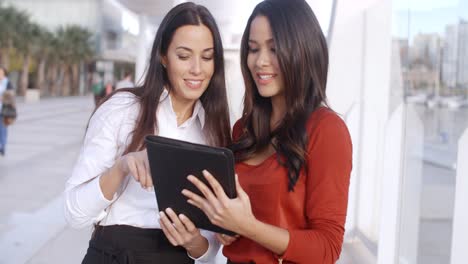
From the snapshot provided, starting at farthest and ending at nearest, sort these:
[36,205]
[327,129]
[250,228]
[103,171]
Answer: [36,205]
[103,171]
[327,129]
[250,228]

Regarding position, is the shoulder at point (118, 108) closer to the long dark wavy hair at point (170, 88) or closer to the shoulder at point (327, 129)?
the long dark wavy hair at point (170, 88)

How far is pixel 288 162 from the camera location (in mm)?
1666

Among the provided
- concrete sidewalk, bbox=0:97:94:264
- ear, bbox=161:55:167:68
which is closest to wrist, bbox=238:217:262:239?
ear, bbox=161:55:167:68

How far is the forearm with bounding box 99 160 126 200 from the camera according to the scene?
182 centimetres

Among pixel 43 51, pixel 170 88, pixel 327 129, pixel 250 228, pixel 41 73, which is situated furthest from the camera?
pixel 41 73

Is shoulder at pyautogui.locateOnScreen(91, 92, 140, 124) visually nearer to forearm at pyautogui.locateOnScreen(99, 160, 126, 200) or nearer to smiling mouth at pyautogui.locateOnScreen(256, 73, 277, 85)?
forearm at pyautogui.locateOnScreen(99, 160, 126, 200)

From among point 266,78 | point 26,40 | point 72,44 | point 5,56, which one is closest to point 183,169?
point 266,78

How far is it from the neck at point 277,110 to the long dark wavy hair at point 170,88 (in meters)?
0.26

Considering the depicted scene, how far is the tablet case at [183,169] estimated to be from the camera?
1466 mm

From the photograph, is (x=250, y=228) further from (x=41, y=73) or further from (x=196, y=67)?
(x=41, y=73)

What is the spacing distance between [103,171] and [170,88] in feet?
1.37

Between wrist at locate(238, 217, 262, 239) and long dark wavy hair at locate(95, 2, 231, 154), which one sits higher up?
long dark wavy hair at locate(95, 2, 231, 154)

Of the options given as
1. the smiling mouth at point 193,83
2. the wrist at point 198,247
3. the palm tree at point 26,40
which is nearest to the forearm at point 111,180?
the wrist at point 198,247

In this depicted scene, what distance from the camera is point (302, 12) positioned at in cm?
172
